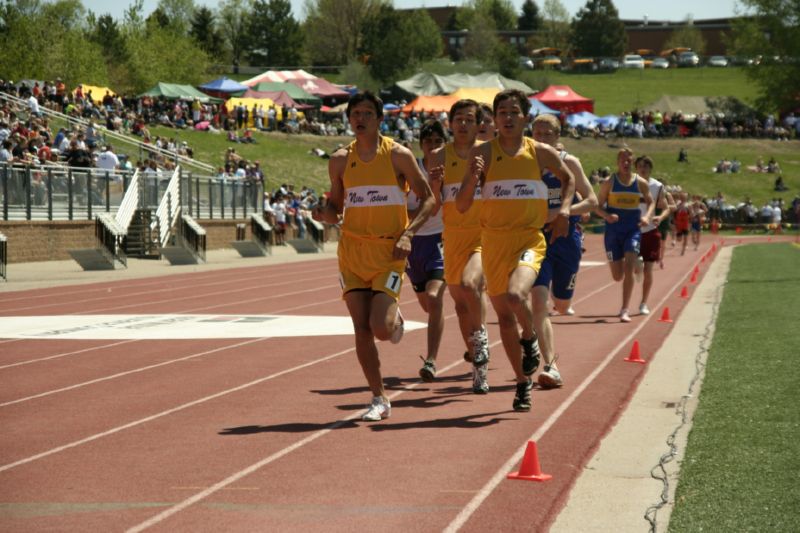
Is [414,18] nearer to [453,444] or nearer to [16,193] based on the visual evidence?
[16,193]

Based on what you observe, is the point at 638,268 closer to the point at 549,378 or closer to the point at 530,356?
the point at 549,378

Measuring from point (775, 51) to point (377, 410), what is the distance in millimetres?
90119

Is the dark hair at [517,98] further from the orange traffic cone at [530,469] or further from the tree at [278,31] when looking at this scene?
the tree at [278,31]

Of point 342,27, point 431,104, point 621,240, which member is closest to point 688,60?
point 342,27

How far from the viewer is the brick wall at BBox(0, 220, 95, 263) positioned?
2914 cm

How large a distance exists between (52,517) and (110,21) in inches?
4795

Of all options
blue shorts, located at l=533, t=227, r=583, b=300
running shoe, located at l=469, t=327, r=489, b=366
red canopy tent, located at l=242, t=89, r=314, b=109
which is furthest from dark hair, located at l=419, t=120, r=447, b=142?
red canopy tent, located at l=242, t=89, r=314, b=109

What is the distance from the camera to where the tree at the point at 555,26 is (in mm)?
160375

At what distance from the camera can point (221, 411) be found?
9.05m

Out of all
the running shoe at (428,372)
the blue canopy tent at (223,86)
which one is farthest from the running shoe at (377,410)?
the blue canopy tent at (223,86)

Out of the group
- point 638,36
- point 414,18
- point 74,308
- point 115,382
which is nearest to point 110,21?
point 414,18

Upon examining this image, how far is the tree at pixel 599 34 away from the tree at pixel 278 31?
36.7 metres

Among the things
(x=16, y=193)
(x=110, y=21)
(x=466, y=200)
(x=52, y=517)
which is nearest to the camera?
(x=52, y=517)

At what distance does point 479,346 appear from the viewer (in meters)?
9.45
